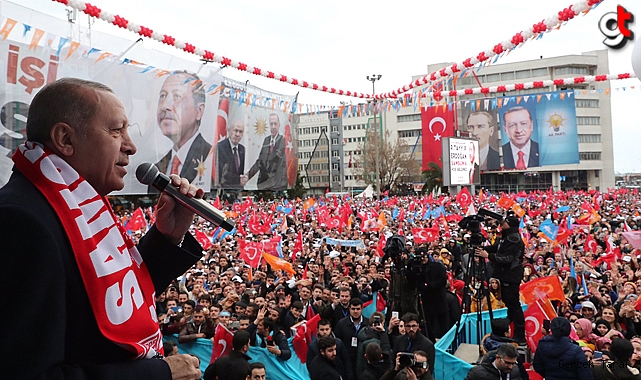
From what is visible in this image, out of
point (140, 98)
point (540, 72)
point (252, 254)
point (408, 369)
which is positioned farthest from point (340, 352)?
point (540, 72)

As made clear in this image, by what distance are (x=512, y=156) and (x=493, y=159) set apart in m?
2.40

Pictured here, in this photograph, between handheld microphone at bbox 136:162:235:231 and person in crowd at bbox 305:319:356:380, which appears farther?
person in crowd at bbox 305:319:356:380

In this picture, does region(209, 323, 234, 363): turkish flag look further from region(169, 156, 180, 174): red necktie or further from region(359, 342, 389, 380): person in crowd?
region(169, 156, 180, 174): red necktie

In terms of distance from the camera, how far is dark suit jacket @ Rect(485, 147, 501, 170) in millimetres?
61000

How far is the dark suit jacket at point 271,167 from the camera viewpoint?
45.5 meters

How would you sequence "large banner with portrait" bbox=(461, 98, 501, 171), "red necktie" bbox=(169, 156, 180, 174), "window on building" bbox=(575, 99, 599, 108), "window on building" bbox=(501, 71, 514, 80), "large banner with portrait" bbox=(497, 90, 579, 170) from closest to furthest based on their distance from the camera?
"red necktie" bbox=(169, 156, 180, 174), "large banner with portrait" bbox=(497, 90, 579, 170), "large banner with portrait" bbox=(461, 98, 501, 171), "window on building" bbox=(575, 99, 599, 108), "window on building" bbox=(501, 71, 514, 80)

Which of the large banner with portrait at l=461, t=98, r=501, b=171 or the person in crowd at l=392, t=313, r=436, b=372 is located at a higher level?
the large banner with portrait at l=461, t=98, r=501, b=171

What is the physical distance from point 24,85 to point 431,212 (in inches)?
659

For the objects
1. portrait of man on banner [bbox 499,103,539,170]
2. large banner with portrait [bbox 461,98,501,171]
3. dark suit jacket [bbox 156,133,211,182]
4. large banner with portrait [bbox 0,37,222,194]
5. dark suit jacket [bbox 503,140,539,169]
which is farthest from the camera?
large banner with portrait [bbox 461,98,501,171]

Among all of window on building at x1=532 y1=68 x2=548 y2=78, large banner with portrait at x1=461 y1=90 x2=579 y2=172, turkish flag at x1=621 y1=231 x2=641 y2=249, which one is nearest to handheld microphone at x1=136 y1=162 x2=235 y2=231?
turkish flag at x1=621 y1=231 x2=641 y2=249

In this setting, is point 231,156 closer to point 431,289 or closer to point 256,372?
point 431,289

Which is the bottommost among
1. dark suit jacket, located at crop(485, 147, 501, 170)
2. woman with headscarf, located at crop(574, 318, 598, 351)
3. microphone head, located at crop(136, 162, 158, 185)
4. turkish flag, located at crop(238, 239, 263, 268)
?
woman with headscarf, located at crop(574, 318, 598, 351)

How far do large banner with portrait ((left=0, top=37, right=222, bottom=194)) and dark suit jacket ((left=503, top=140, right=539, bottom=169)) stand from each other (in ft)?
124

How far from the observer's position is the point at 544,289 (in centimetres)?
798
